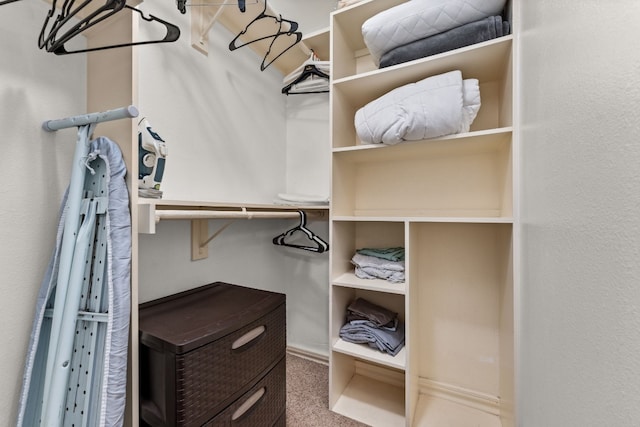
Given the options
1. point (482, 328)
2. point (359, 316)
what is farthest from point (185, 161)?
point (482, 328)

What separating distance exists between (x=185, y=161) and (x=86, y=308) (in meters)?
0.72

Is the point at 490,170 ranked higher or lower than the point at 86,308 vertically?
higher

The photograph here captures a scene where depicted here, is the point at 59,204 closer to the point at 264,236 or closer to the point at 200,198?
the point at 200,198

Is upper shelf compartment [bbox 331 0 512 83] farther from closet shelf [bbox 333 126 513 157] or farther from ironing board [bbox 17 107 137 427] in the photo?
ironing board [bbox 17 107 137 427]

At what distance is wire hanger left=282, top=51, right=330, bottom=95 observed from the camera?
1.48 metres

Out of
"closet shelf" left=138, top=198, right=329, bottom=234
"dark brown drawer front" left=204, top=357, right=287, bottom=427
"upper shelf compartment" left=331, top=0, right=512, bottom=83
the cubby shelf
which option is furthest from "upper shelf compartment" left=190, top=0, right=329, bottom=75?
"dark brown drawer front" left=204, top=357, right=287, bottom=427

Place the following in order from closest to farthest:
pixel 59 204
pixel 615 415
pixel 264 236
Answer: pixel 615 415, pixel 59 204, pixel 264 236

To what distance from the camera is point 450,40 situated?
111cm

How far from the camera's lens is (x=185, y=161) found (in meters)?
1.22

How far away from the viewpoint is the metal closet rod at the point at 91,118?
669 mm

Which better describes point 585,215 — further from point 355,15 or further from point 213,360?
point 355,15

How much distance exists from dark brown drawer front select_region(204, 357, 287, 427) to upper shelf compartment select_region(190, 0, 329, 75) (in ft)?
4.93

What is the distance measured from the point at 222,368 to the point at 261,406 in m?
0.29

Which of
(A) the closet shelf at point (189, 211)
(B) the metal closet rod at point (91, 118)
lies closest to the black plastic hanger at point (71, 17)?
(B) the metal closet rod at point (91, 118)
